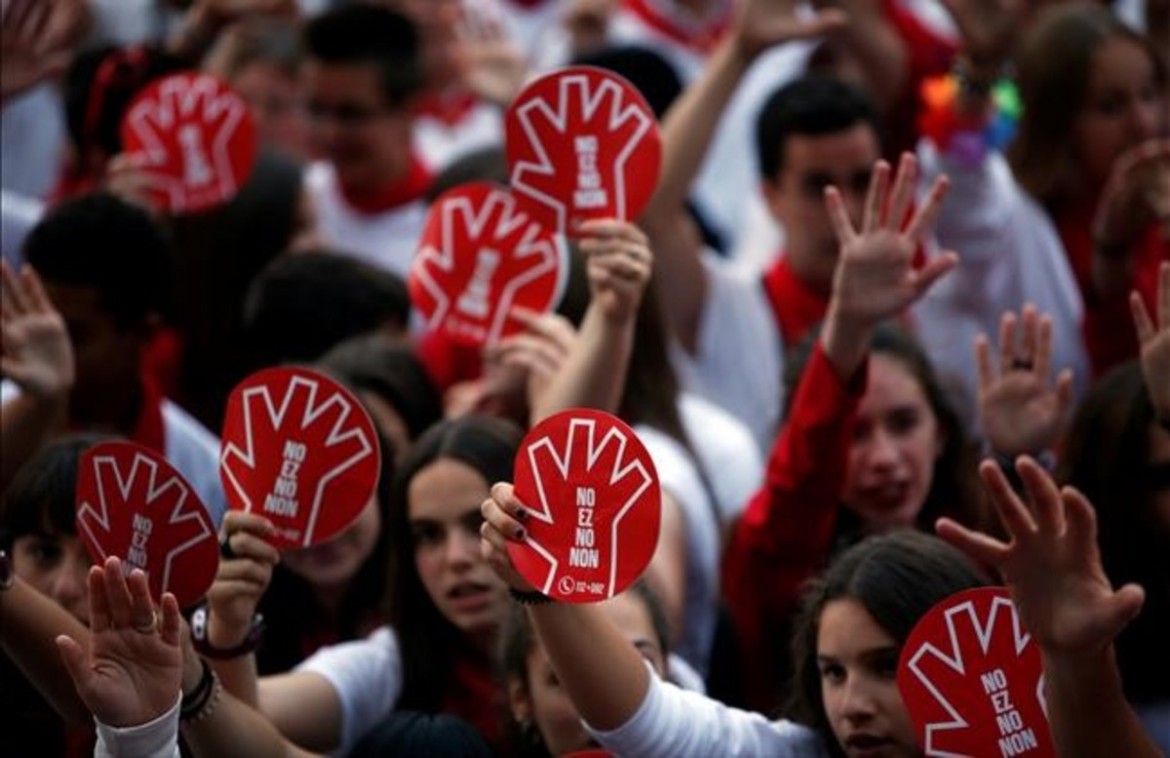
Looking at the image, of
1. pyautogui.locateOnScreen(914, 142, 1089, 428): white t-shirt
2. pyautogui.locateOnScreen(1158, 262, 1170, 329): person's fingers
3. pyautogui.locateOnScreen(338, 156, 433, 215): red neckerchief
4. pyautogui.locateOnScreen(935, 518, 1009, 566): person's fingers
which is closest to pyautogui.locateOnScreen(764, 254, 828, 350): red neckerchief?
pyautogui.locateOnScreen(914, 142, 1089, 428): white t-shirt

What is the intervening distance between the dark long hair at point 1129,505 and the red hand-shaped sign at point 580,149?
0.94 m

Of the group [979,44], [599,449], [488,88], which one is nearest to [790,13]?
[979,44]

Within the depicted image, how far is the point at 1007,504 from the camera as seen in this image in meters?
3.37

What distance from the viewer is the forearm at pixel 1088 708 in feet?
11.1

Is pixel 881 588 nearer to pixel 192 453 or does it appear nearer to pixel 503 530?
pixel 503 530

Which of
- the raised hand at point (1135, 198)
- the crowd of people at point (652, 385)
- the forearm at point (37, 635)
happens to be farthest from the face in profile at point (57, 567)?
the raised hand at point (1135, 198)

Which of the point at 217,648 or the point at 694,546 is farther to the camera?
the point at 694,546

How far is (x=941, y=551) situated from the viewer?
4098 millimetres

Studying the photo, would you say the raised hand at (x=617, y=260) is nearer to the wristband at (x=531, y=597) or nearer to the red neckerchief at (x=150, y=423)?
the wristband at (x=531, y=597)

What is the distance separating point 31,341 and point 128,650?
47.4 inches

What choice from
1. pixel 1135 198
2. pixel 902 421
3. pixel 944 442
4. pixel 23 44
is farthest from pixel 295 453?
pixel 1135 198

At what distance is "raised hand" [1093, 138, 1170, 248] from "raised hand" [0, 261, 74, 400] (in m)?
2.34

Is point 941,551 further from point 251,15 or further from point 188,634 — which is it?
point 251,15

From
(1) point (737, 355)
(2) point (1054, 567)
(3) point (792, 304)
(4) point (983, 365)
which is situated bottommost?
(1) point (737, 355)
